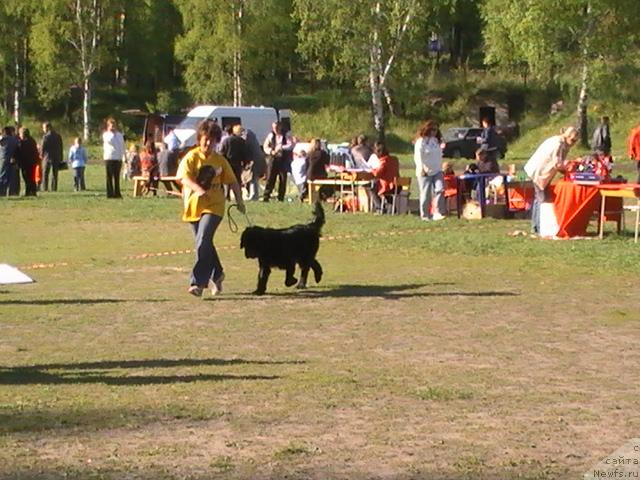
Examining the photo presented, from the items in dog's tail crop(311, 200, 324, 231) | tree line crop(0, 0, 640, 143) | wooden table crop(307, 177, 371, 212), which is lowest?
wooden table crop(307, 177, 371, 212)

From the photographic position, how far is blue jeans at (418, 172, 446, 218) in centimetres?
2467

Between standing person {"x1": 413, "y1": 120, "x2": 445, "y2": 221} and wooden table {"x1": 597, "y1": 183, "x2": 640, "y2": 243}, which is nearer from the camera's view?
wooden table {"x1": 597, "y1": 183, "x2": 640, "y2": 243}

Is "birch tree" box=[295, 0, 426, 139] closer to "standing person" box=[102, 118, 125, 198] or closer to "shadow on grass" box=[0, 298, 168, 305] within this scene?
"standing person" box=[102, 118, 125, 198]

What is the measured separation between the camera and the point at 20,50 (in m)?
79.5

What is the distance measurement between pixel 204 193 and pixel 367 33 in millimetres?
47716

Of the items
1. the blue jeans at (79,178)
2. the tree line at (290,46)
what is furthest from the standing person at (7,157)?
the tree line at (290,46)

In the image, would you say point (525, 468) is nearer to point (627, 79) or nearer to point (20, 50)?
point (627, 79)

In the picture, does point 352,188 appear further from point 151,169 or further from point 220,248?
point 151,169

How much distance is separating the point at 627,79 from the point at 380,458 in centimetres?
5283

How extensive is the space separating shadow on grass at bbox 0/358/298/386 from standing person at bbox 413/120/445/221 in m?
13.5

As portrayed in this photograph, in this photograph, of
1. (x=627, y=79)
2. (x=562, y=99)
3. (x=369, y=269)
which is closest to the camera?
(x=369, y=269)

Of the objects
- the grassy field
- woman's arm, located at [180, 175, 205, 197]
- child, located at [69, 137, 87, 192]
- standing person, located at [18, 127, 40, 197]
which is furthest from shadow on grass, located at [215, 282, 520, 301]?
child, located at [69, 137, 87, 192]

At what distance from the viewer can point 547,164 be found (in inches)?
840

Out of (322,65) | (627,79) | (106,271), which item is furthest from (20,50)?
(106,271)
